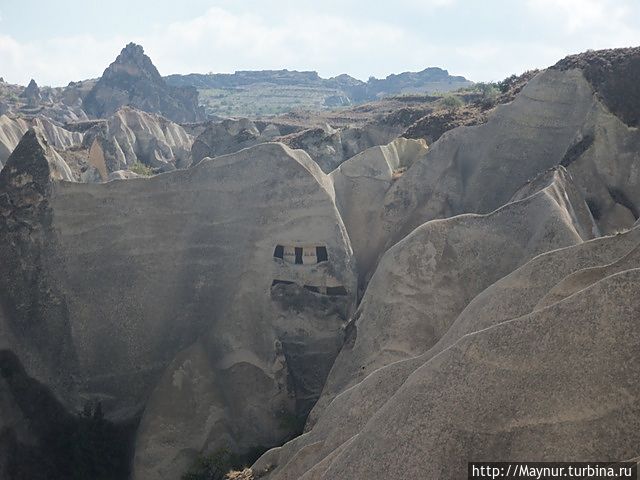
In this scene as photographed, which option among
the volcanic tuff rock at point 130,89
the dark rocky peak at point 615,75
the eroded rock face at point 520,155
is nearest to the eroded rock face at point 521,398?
the eroded rock face at point 520,155

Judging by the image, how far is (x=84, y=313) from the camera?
1862 centimetres

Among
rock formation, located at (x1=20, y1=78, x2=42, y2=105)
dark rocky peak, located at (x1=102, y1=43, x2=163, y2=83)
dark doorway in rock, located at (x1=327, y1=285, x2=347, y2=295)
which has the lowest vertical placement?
dark doorway in rock, located at (x1=327, y1=285, x2=347, y2=295)

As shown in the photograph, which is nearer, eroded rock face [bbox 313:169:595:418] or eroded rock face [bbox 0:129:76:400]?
eroded rock face [bbox 313:169:595:418]

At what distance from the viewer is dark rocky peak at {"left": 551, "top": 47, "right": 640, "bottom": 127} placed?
858 inches

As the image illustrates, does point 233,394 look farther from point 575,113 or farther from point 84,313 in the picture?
point 575,113

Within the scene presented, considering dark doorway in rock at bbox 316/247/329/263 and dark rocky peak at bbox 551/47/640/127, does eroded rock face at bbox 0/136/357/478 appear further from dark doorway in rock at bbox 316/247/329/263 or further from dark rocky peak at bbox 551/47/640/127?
dark rocky peak at bbox 551/47/640/127

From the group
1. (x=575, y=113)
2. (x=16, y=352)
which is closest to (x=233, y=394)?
(x=16, y=352)

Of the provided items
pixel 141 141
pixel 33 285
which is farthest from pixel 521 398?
pixel 141 141

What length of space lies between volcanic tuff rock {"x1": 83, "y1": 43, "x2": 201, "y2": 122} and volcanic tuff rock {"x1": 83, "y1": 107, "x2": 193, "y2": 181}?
4559cm

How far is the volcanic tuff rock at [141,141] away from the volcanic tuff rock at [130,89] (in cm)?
4559

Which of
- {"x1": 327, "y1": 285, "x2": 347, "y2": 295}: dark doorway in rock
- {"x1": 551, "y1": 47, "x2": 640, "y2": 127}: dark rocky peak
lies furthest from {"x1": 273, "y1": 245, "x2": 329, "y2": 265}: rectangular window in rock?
{"x1": 551, "y1": 47, "x2": 640, "y2": 127}: dark rocky peak

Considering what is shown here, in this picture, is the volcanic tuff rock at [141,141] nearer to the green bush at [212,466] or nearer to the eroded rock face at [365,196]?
the eroded rock face at [365,196]

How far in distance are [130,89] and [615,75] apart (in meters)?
110

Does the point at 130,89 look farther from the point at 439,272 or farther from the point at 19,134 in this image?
the point at 439,272
